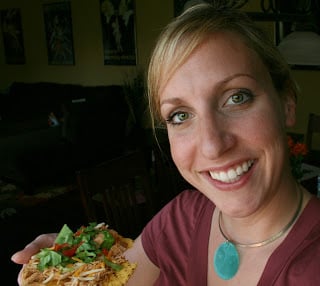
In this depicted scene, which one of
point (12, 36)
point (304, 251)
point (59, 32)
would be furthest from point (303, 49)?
point (12, 36)

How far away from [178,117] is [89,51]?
205 inches

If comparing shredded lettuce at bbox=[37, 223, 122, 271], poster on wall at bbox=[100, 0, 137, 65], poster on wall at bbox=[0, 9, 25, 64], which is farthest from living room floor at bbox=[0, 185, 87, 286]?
poster on wall at bbox=[0, 9, 25, 64]

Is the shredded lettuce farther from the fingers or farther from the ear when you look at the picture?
the ear

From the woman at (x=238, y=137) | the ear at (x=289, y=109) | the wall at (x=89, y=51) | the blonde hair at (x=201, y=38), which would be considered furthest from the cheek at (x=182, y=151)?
the wall at (x=89, y=51)

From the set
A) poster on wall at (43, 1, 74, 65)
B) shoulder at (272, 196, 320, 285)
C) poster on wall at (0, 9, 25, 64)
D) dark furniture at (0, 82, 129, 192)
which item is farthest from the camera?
poster on wall at (0, 9, 25, 64)

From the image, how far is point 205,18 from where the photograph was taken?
2.72 feet

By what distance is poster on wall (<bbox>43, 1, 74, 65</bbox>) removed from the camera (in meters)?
5.98

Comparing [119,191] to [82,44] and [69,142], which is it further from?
[82,44]

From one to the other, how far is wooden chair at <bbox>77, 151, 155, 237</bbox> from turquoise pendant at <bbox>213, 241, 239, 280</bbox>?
0.86m

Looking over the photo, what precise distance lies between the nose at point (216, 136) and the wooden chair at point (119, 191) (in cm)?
96

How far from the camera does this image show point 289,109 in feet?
3.00

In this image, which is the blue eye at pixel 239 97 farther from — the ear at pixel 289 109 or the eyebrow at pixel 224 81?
the ear at pixel 289 109

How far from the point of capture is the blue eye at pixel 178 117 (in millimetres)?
851

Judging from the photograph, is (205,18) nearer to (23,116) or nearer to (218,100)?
(218,100)
